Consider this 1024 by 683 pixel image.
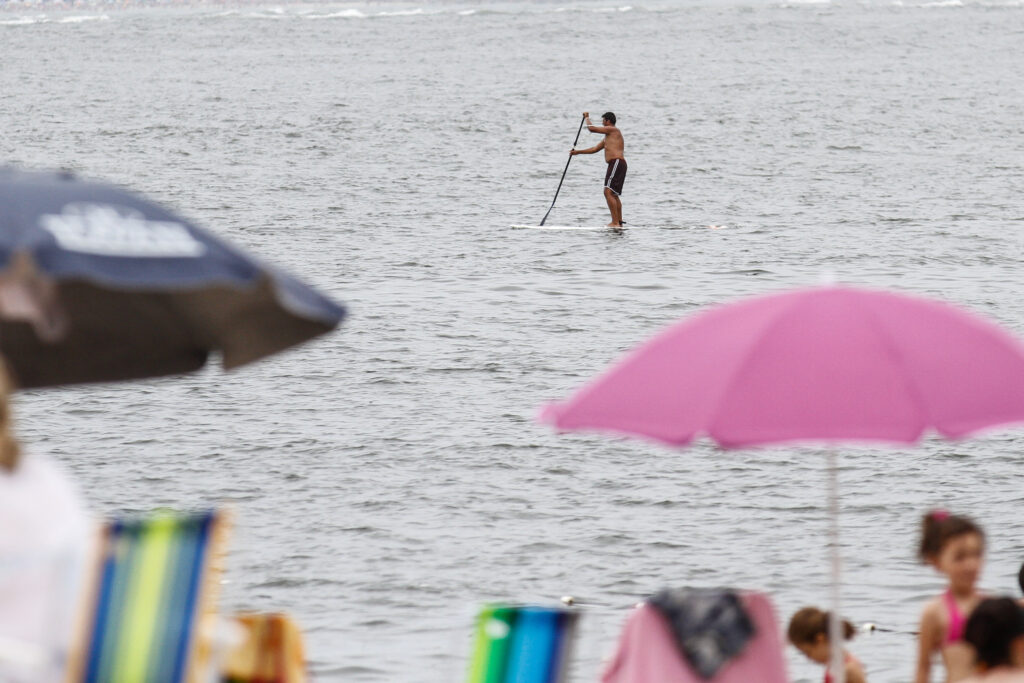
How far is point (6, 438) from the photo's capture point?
4492 millimetres

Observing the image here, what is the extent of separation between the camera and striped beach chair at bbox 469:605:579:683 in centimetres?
527

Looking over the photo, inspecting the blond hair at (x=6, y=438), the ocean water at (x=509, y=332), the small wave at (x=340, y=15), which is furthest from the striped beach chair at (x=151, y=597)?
the small wave at (x=340, y=15)

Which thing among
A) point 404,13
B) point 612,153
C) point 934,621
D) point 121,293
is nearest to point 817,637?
point 934,621

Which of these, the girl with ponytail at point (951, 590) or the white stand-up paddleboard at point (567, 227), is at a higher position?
the girl with ponytail at point (951, 590)

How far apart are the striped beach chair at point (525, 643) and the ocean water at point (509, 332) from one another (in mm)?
654

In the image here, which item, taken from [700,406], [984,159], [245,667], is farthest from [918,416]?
[984,159]

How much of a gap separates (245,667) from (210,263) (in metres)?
1.20

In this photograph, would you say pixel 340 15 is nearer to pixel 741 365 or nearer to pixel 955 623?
pixel 955 623

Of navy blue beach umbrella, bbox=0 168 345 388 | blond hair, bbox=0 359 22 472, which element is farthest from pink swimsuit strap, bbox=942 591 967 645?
blond hair, bbox=0 359 22 472

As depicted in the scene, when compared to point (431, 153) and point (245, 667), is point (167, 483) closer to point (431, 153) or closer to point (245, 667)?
point (245, 667)

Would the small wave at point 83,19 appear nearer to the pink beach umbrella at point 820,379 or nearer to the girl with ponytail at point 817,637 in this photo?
the girl with ponytail at point 817,637

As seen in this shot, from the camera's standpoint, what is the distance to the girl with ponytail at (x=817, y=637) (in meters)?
6.64

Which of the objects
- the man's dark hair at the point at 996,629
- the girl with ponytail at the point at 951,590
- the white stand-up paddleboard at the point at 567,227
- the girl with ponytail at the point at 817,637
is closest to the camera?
the man's dark hair at the point at 996,629

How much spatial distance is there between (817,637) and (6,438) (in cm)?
337
